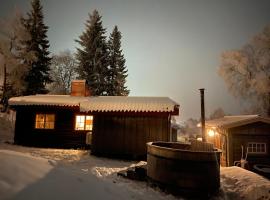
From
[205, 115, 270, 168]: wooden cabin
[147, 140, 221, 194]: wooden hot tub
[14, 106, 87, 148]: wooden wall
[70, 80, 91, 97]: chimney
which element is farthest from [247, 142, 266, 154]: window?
[70, 80, 91, 97]: chimney

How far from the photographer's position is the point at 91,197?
15.8 feet

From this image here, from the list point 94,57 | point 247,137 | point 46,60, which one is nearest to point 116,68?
point 94,57

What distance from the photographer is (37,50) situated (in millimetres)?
30375

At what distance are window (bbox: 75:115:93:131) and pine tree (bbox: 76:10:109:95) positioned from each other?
15.3 m

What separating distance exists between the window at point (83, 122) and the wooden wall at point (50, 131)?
1.10ft

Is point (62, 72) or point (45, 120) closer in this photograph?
point (45, 120)

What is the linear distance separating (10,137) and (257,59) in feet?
99.0

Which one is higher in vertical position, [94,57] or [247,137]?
[94,57]

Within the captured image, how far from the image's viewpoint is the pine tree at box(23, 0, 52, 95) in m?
28.8

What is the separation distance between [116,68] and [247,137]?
23.7m

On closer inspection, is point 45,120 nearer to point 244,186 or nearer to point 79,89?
point 79,89

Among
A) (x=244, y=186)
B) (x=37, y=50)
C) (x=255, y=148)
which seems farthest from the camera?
(x=37, y=50)

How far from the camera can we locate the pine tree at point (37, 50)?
28.8m

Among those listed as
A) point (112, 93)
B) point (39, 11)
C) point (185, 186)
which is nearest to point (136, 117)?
point (185, 186)
